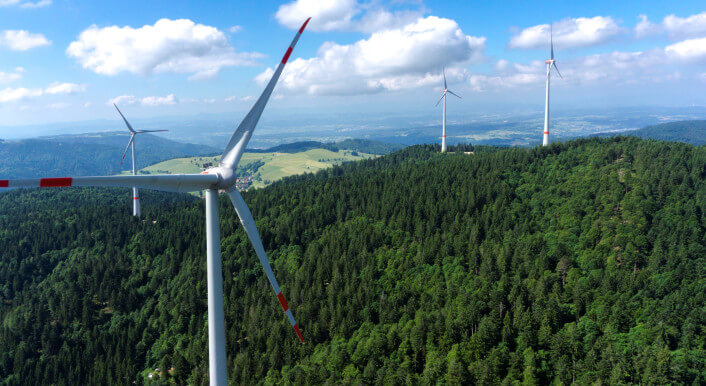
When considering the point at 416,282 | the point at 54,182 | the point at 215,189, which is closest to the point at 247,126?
the point at 215,189

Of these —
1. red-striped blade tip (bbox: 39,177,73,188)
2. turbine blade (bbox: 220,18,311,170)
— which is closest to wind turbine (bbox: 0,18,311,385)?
turbine blade (bbox: 220,18,311,170)

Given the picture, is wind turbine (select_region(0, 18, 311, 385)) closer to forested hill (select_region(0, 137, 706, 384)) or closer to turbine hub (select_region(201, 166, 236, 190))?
turbine hub (select_region(201, 166, 236, 190))

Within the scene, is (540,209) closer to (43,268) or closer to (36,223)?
(43,268)

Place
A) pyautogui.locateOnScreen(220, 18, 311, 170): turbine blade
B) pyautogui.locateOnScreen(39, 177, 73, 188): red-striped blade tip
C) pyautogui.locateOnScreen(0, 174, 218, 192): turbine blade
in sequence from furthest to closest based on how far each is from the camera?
pyautogui.locateOnScreen(220, 18, 311, 170): turbine blade → pyautogui.locateOnScreen(0, 174, 218, 192): turbine blade → pyautogui.locateOnScreen(39, 177, 73, 188): red-striped blade tip

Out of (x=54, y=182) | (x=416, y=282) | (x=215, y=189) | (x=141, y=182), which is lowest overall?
(x=416, y=282)

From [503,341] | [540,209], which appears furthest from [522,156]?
[503,341]

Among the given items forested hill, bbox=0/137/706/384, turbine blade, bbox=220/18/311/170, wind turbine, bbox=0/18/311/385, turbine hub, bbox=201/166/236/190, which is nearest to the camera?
wind turbine, bbox=0/18/311/385

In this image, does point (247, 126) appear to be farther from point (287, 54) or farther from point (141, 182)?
point (141, 182)
